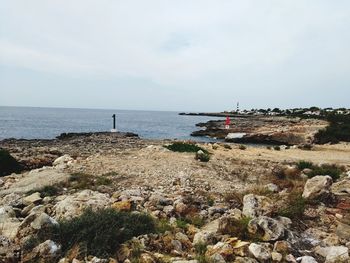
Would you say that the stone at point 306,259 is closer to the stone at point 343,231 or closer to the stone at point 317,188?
the stone at point 343,231

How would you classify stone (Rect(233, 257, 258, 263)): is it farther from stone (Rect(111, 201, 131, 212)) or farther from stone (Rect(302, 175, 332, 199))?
stone (Rect(302, 175, 332, 199))

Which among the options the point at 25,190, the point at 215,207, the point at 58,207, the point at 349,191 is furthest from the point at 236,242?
the point at 25,190

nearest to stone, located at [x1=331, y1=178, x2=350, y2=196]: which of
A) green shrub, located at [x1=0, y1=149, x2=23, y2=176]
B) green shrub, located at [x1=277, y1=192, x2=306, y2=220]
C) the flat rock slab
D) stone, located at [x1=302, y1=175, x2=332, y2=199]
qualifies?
stone, located at [x1=302, y1=175, x2=332, y2=199]

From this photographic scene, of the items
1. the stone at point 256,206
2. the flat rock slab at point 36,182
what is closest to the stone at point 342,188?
the stone at point 256,206

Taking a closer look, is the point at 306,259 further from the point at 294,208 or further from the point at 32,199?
the point at 32,199

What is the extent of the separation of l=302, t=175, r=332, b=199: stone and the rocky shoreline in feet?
0.08

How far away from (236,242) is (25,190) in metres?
7.12

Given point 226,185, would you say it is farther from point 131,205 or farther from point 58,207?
point 58,207

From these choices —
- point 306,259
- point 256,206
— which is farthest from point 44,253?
point 256,206

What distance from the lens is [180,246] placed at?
6043 millimetres

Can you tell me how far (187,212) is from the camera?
7.94m

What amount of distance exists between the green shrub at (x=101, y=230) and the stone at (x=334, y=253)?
280cm

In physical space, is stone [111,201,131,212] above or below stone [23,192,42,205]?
above

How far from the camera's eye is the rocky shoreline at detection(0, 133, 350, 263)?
5.64 m
